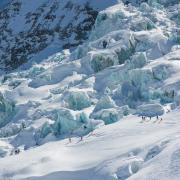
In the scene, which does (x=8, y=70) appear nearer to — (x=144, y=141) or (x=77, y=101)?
(x=77, y=101)

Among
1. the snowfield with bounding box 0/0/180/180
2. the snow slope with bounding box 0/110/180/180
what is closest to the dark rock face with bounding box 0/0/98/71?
the snowfield with bounding box 0/0/180/180

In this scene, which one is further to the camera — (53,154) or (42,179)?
(53,154)

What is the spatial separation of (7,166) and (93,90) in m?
17.3

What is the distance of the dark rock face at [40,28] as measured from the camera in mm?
83875

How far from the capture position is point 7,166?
40531mm

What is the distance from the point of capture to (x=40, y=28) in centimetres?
8919

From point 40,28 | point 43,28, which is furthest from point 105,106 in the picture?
point 40,28

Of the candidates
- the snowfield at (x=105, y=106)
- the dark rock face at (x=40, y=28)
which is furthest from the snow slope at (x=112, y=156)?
the dark rock face at (x=40, y=28)

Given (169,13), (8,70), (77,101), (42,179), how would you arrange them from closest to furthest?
(42,179) → (77,101) → (169,13) → (8,70)

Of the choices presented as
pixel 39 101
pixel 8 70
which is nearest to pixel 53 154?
pixel 39 101

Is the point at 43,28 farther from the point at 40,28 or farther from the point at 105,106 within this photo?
the point at 105,106

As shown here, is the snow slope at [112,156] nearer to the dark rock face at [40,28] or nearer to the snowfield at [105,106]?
the snowfield at [105,106]

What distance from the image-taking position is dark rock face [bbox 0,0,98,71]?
8388 centimetres

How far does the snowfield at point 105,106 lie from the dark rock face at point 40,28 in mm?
6140
